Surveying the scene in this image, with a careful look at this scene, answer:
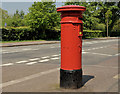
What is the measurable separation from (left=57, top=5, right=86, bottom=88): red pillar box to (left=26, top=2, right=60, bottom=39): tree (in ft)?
83.8

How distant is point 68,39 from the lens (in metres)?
5.08

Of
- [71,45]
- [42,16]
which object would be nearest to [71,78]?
[71,45]

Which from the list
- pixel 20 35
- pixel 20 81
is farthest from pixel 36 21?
pixel 20 81

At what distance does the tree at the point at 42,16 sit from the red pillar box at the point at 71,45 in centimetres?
2553

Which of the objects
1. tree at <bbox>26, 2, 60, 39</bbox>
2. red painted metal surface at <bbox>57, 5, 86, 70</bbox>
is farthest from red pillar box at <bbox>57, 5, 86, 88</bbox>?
tree at <bbox>26, 2, 60, 39</bbox>

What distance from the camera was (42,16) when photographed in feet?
101

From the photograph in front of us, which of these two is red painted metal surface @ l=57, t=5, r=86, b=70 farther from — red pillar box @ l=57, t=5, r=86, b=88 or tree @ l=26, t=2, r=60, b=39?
tree @ l=26, t=2, r=60, b=39

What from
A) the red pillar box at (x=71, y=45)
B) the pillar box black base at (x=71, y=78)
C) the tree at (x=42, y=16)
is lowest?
the pillar box black base at (x=71, y=78)

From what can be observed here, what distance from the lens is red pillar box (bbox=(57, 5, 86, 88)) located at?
200 inches

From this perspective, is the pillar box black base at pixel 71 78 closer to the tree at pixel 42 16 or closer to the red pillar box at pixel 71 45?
the red pillar box at pixel 71 45

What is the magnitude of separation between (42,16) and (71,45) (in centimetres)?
2629

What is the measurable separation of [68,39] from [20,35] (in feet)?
84.3

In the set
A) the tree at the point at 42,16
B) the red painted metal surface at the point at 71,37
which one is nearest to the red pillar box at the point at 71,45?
the red painted metal surface at the point at 71,37

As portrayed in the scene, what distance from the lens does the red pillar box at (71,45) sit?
5.07 metres
